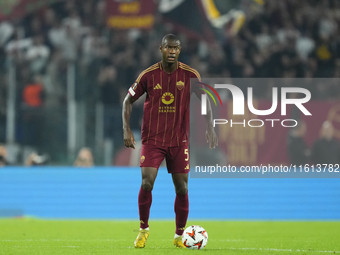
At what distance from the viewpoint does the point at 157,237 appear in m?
7.08

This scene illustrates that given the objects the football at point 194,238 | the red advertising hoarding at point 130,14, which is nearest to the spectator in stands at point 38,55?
the red advertising hoarding at point 130,14

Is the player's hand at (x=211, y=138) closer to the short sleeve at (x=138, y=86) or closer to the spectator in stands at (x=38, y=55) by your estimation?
the short sleeve at (x=138, y=86)

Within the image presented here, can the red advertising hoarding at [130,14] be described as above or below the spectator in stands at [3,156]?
above

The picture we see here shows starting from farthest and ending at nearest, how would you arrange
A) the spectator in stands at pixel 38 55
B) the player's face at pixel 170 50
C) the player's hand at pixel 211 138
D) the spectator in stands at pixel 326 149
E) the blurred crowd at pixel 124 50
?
the spectator in stands at pixel 38 55 → the blurred crowd at pixel 124 50 → the spectator in stands at pixel 326 149 → the player's hand at pixel 211 138 → the player's face at pixel 170 50

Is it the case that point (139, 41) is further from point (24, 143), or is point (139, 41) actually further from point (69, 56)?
point (24, 143)

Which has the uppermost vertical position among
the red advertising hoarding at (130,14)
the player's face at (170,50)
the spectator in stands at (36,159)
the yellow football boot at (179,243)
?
the red advertising hoarding at (130,14)

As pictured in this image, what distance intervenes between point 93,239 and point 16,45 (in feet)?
23.1

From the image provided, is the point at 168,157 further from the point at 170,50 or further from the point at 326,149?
the point at 326,149

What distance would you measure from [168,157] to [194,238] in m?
0.82

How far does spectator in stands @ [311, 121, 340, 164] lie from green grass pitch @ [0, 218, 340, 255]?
1.13 metres

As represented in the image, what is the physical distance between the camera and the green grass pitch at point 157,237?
5531 millimetres

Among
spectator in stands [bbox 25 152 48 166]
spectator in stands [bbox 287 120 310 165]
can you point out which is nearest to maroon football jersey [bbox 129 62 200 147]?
spectator in stands [bbox 287 120 310 165]

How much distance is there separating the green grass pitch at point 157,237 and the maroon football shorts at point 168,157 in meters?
0.79

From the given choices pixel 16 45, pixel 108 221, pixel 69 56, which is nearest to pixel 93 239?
pixel 108 221
